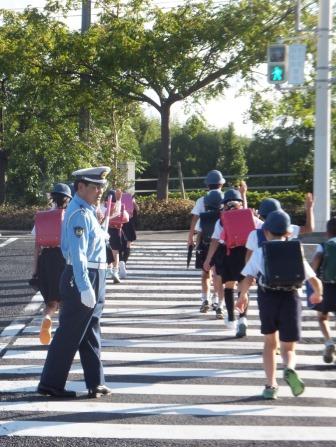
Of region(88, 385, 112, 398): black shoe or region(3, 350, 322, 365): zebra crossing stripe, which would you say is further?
region(3, 350, 322, 365): zebra crossing stripe

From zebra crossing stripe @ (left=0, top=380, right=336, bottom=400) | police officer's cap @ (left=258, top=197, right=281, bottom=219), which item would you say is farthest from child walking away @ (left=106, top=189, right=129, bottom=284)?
zebra crossing stripe @ (left=0, top=380, right=336, bottom=400)

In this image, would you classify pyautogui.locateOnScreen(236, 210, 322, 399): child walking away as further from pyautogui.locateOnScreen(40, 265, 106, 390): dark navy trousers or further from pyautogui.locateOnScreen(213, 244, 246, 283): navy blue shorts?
pyautogui.locateOnScreen(213, 244, 246, 283): navy blue shorts

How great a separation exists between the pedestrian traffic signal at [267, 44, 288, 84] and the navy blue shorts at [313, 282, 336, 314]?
10.0m

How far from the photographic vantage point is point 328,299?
8969mm

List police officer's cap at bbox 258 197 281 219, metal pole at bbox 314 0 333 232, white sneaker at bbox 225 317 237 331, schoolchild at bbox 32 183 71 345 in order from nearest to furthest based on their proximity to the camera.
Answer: police officer's cap at bbox 258 197 281 219
schoolchild at bbox 32 183 71 345
white sneaker at bbox 225 317 237 331
metal pole at bbox 314 0 333 232

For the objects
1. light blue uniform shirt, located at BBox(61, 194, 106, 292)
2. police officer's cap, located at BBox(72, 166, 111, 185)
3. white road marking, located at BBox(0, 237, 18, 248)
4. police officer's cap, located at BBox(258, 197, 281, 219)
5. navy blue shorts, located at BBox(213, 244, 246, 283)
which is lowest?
white road marking, located at BBox(0, 237, 18, 248)

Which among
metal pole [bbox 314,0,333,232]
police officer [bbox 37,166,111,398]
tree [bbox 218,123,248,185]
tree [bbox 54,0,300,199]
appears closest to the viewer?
police officer [bbox 37,166,111,398]

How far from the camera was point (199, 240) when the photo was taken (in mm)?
11625

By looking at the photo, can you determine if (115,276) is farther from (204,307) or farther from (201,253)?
(201,253)

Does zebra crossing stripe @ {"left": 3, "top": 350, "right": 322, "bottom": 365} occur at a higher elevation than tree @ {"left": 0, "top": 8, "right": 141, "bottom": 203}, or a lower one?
lower

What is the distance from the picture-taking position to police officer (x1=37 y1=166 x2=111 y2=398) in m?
7.27

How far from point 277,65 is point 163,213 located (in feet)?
33.9

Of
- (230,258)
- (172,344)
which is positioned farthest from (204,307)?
(172,344)

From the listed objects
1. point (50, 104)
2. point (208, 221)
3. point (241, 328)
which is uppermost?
point (50, 104)
